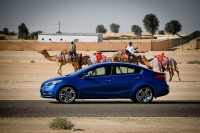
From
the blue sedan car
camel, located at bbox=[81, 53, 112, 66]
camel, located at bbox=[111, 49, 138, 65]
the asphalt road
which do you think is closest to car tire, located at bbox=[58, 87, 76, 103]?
the blue sedan car

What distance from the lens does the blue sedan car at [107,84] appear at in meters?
19.0

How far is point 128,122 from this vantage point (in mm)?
15172

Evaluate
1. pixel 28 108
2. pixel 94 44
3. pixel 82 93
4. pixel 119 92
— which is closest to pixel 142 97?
pixel 119 92

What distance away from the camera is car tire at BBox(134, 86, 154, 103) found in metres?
19.4

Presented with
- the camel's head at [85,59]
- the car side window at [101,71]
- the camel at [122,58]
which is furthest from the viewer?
the camel's head at [85,59]

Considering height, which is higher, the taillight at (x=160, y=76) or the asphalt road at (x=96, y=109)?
the taillight at (x=160, y=76)

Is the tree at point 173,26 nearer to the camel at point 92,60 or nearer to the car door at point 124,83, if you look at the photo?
the camel at point 92,60

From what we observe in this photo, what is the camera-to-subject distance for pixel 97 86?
1914 centimetres

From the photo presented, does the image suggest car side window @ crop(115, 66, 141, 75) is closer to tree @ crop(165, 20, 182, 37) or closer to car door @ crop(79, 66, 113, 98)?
car door @ crop(79, 66, 113, 98)

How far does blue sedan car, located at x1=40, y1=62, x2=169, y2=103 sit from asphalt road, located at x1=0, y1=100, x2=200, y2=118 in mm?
350

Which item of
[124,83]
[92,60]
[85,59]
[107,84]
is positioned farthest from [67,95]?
[85,59]

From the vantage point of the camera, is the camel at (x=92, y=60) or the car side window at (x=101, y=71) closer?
the car side window at (x=101, y=71)

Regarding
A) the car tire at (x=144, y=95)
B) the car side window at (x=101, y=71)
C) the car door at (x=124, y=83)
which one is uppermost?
the car side window at (x=101, y=71)

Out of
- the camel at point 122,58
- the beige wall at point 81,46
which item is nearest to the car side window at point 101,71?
the camel at point 122,58
